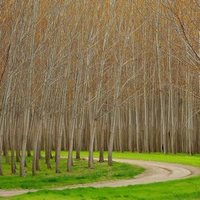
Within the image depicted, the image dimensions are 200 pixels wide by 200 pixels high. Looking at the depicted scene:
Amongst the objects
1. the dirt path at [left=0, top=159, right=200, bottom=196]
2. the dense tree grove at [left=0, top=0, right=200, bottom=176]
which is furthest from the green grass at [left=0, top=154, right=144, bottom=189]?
the dense tree grove at [left=0, top=0, right=200, bottom=176]

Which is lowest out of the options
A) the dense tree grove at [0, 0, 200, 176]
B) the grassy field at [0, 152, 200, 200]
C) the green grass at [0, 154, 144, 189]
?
the grassy field at [0, 152, 200, 200]

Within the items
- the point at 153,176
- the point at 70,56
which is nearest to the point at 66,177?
the point at 153,176

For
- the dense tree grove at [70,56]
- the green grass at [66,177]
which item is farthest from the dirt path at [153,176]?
the dense tree grove at [70,56]

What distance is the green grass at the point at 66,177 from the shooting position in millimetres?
17981

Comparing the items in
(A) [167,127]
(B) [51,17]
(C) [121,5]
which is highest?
(C) [121,5]

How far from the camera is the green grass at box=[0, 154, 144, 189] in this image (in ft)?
59.0

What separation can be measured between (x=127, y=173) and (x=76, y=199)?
885 centimetres

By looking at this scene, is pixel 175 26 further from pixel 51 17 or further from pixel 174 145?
pixel 174 145

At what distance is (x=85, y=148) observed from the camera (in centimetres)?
4712

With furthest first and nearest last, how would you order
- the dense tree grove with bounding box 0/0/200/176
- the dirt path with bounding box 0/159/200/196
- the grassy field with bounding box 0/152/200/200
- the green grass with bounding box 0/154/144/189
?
the green grass with bounding box 0/154/144/189, the dirt path with bounding box 0/159/200/196, the dense tree grove with bounding box 0/0/200/176, the grassy field with bounding box 0/152/200/200

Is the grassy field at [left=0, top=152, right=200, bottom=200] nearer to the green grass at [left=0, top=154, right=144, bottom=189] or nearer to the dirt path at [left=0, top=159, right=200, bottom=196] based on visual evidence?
the dirt path at [left=0, top=159, right=200, bottom=196]

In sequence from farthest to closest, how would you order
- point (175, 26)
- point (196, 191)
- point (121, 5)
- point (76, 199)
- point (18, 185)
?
point (121, 5) → point (18, 185) → point (196, 191) → point (76, 199) → point (175, 26)

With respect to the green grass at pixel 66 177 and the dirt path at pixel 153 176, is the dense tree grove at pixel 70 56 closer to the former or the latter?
the green grass at pixel 66 177

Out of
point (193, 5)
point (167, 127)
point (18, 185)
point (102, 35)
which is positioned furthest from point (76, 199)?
point (167, 127)
